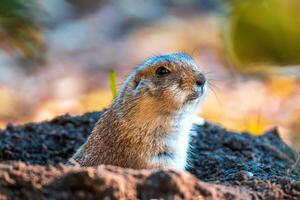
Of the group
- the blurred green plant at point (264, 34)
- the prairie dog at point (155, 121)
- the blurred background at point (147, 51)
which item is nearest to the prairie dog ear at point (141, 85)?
the prairie dog at point (155, 121)

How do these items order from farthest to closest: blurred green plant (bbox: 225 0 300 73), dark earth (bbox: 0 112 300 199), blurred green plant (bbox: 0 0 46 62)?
blurred green plant (bbox: 0 0 46 62)
blurred green plant (bbox: 225 0 300 73)
dark earth (bbox: 0 112 300 199)

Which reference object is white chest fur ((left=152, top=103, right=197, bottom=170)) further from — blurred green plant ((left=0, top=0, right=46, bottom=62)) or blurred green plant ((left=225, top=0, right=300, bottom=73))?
blurred green plant ((left=0, top=0, right=46, bottom=62))

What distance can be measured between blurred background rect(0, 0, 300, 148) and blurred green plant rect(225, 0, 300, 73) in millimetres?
12

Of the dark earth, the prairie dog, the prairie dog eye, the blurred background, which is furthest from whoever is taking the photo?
the blurred background

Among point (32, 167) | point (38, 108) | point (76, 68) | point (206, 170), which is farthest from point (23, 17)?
point (32, 167)

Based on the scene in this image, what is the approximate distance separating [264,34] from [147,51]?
11.9 feet

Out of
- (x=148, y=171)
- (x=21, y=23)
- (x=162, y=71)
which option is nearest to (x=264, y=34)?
(x=21, y=23)

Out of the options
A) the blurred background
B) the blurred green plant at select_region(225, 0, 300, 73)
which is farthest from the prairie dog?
the blurred green plant at select_region(225, 0, 300, 73)

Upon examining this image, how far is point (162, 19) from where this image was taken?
1320cm

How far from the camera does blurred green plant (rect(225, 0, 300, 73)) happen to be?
309 inches

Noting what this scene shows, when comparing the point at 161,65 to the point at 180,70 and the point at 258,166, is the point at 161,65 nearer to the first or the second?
the point at 180,70

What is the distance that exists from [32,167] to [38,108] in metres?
6.67

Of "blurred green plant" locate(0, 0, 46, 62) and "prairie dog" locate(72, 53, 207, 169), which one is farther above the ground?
"blurred green plant" locate(0, 0, 46, 62)

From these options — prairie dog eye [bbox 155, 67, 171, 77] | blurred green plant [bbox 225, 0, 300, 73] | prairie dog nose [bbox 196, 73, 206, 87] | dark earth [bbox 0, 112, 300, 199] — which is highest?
blurred green plant [bbox 225, 0, 300, 73]
